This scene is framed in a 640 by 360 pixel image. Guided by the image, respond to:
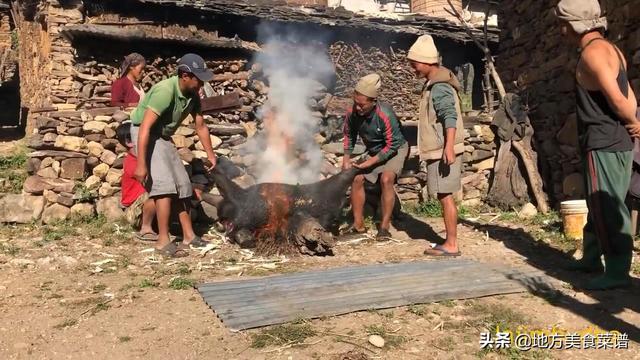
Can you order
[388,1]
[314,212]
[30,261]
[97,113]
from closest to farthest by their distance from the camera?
[30,261]
[314,212]
[97,113]
[388,1]

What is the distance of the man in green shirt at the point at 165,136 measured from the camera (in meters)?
4.90

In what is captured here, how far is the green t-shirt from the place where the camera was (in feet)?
16.1

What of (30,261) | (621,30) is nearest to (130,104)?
(30,261)

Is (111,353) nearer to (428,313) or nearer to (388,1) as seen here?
(428,313)

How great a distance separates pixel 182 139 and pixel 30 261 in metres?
2.61

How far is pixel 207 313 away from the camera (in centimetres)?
352

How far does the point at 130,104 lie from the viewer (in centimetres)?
688

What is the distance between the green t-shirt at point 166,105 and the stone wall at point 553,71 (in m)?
5.07

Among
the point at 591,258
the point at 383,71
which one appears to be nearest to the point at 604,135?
the point at 591,258

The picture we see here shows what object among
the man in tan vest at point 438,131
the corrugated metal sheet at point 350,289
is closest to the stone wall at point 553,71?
the man in tan vest at point 438,131

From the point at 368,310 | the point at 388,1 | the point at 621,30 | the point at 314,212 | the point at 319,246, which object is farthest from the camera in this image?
the point at 388,1

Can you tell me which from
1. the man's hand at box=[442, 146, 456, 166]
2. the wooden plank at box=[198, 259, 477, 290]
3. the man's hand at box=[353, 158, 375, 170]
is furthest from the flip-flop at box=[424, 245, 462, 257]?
the man's hand at box=[353, 158, 375, 170]

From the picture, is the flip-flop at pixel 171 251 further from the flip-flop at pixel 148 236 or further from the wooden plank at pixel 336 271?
the wooden plank at pixel 336 271

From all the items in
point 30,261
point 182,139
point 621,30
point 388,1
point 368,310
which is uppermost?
point 388,1
